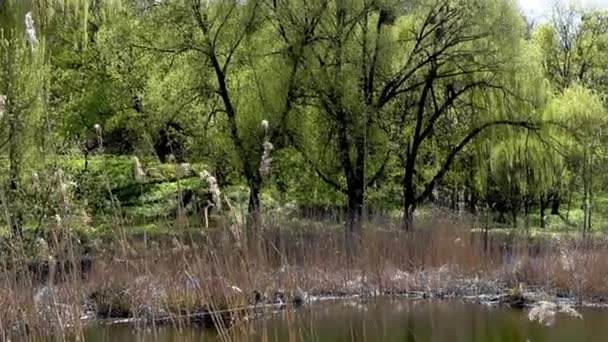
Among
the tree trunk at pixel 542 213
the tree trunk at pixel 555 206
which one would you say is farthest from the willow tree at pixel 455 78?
the tree trunk at pixel 555 206

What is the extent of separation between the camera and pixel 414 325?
10312mm

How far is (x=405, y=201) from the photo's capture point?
17516 millimetres

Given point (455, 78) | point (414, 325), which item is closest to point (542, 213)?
point (455, 78)

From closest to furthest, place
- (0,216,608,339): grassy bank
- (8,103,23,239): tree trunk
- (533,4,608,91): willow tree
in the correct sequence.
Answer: (0,216,608,339): grassy bank < (8,103,23,239): tree trunk < (533,4,608,91): willow tree

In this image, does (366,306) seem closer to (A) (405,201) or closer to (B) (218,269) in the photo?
(B) (218,269)

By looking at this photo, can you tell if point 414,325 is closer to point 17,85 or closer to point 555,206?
point 17,85

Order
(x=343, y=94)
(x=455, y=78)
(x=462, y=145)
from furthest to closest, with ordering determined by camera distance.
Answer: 1. (x=462, y=145)
2. (x=455, y=78)
3. (x=343, y=94)

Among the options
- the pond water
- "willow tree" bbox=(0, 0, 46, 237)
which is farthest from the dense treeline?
the pond water

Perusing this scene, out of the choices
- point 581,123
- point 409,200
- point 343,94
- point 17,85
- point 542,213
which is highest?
point 343,94

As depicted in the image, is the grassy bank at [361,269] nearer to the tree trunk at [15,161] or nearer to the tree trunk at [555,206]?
the tree trunk at [15,161]

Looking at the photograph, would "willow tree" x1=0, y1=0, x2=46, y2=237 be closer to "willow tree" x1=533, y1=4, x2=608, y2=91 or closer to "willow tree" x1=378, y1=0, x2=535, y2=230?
"willow tree" x1=378, y1=0, x2=535, y2=230

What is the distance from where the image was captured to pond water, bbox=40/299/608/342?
924 centimetres

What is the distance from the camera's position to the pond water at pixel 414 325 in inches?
364

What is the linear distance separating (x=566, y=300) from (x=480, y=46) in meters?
6.17
